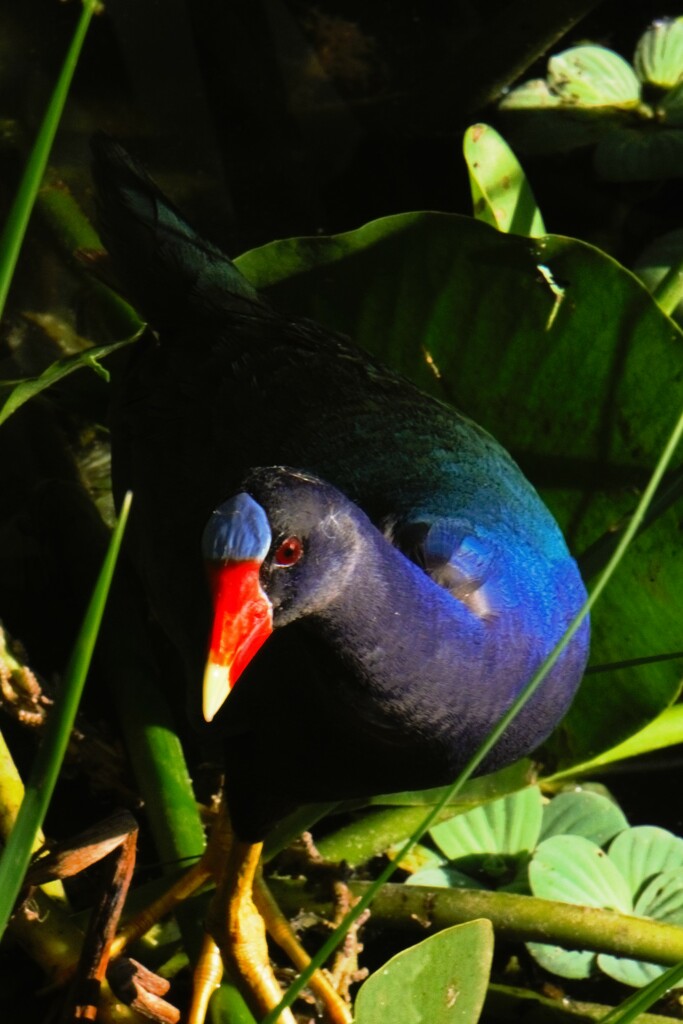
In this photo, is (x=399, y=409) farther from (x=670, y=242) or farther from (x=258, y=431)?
(x=670, y=242)

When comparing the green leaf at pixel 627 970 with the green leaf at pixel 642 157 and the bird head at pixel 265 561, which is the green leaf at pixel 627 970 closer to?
the bird head at pixel 265 561

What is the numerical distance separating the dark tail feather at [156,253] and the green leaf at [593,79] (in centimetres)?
109

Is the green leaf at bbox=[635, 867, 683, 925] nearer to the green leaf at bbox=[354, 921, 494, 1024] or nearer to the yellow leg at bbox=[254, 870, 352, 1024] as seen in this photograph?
the yellow leg at bbox=[254, 870, 352, 1024]

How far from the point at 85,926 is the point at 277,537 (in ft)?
2.45

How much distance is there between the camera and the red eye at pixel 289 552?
1.05 metres

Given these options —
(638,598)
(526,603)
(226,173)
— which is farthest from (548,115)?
(526,603)

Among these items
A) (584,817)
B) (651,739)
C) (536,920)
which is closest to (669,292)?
(651,739)

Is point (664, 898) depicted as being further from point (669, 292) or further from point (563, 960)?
point (669, 292)

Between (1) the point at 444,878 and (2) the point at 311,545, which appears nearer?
(2) the point at 311,545

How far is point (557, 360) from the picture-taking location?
Answer: 1707 millimetres

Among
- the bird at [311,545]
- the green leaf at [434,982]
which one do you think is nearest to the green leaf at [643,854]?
the bird at [311,545]

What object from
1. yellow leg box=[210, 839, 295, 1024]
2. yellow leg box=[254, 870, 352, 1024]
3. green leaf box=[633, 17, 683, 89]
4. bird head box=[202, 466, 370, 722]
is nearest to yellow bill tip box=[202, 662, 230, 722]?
bird head box=[202, 466, 370, 722]

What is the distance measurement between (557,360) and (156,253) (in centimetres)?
58

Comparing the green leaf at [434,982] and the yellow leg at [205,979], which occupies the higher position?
the green leaf at [434,982]
